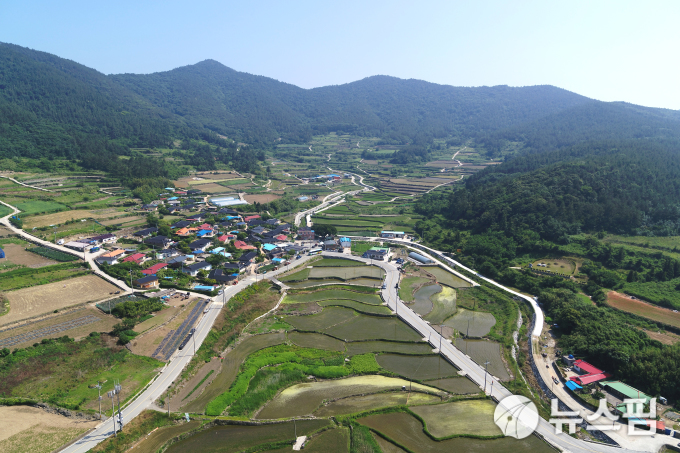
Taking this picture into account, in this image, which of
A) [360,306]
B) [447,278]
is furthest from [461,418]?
[447,278]

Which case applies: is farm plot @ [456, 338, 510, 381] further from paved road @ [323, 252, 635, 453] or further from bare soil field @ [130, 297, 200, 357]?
bare soil field @ [130, 297, 200, 357]

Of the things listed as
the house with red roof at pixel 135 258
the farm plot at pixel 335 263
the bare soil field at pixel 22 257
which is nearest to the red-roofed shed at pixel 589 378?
the farm plot at pixel 335 263

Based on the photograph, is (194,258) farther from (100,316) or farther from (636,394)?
(636,394)

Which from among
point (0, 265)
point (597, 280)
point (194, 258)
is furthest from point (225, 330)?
point (597, 280)

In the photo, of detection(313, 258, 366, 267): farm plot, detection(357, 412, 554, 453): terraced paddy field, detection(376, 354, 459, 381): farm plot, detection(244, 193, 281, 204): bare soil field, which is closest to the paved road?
detection(376, 354, 459, 381): farm plot

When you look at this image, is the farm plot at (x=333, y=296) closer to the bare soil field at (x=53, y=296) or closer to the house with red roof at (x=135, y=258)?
the bare soil field at (x=53, y=296)
